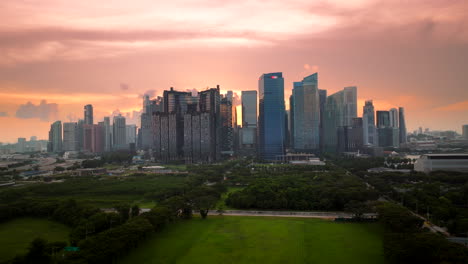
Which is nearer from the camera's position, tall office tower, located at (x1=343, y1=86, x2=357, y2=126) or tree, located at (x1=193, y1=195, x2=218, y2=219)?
tree, located at (x1=193, y1=195, x2=218, y2=219)

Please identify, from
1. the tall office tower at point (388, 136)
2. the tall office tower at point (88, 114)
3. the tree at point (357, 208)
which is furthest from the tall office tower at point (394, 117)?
the tall office tower at point (88, 114)

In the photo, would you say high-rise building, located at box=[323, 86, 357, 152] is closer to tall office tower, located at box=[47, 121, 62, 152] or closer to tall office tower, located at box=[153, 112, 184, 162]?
tall office tower, located at box=[153, 112, 184, 162]

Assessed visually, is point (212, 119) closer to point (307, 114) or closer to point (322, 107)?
point (307, 114)

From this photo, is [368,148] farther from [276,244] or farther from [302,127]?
[276,244]

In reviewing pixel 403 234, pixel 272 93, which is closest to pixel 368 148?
pixel 272 93

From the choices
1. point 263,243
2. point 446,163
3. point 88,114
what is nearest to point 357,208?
point 263,243

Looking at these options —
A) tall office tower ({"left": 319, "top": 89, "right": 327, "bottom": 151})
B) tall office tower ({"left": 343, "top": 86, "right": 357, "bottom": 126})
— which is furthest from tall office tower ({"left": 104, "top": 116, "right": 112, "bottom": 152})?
tall office tower ({"left": 343, "top": 86, "right": 357, "bottom": 126})

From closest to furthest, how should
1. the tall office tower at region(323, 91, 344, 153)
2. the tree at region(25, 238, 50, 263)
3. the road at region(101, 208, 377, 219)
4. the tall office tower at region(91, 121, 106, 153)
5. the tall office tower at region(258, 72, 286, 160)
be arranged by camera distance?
the tree at region(25, 238, 50, 263) → the road at region(101, 208, 377, 219) → the tall office tower at region(258, 72, 286, 160) → the tall office tower at region(323, 91, 344, 153) → the tall office tower at region(91, 121, 106, 153)

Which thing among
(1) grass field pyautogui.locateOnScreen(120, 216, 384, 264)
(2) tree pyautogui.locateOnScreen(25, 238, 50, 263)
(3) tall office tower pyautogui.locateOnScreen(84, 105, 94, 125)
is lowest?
(1) grass field pyautogui.locateOnScreen(120, 216, 384, 264)
